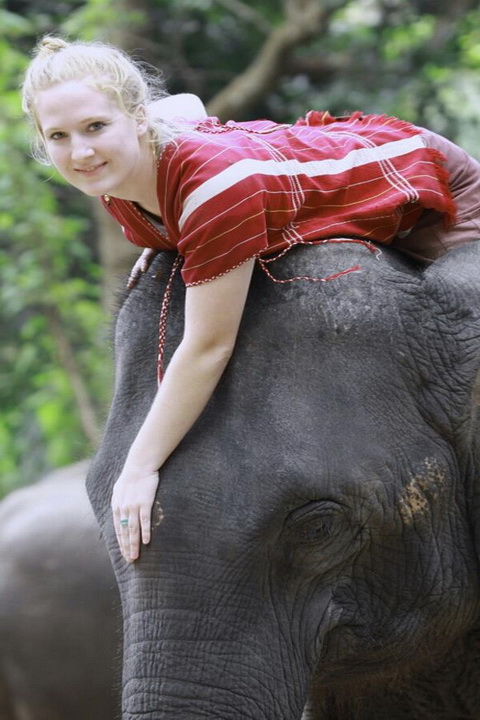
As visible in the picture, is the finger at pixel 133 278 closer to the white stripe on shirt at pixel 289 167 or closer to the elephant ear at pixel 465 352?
the white stripe on shirt at pixel 289 167

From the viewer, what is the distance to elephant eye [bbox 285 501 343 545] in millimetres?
2438

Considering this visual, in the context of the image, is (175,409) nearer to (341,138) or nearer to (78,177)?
(78,177)

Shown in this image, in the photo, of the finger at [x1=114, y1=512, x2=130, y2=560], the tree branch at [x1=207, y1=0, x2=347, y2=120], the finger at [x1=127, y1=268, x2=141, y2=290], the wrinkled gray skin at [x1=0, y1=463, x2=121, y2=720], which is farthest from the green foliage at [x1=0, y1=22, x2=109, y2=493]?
the finger at [x1=114, y1=512, x2=130, y2=560]

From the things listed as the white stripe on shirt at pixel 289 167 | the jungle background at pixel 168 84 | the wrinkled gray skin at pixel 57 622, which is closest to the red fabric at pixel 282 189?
the white stripe on shirt at pixel 289 167

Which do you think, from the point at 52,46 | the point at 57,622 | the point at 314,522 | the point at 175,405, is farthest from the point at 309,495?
the point at 57,622

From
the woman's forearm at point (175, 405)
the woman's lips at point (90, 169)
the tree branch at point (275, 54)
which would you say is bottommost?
the tree branch at point (275, 54)

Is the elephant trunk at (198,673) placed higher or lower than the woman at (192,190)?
lower

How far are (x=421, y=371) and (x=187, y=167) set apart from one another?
610 mm

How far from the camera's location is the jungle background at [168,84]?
7367 mm

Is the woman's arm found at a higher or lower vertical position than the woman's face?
lower

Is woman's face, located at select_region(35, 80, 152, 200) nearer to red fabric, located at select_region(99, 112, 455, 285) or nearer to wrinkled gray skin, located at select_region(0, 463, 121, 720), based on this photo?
red fabric, located at select_region(99, 112, 455, 285)

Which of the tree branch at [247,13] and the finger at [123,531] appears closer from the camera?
the finger at [123,531]

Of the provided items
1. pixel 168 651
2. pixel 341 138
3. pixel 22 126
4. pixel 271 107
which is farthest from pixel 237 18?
pixel 168 651

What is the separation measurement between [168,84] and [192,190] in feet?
21.1
